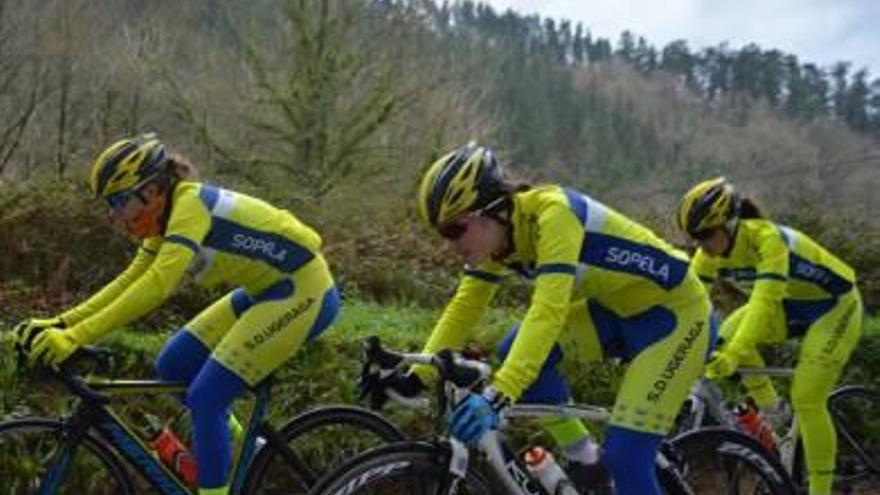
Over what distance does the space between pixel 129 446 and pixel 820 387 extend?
15.4 feet

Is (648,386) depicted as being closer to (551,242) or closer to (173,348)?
(551,242)

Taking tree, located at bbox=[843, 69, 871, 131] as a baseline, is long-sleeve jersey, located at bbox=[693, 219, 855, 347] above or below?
below

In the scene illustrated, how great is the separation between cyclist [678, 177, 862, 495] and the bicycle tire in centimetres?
40

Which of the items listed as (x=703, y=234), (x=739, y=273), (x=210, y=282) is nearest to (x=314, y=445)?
Result: (x=210, y=282)

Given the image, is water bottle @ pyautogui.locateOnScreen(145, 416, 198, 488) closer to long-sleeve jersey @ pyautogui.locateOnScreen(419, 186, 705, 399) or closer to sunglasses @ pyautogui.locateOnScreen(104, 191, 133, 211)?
sunglasses @ pyautogui.locateOnScreen(104, 191, 133, 211)

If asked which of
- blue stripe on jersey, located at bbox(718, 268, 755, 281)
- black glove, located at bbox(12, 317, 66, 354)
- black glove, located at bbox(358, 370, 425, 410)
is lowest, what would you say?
black glove, located at bbox(358, 370, 425, 410)

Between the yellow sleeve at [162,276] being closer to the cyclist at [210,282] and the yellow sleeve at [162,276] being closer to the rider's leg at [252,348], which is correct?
the cyclist at [210,282]

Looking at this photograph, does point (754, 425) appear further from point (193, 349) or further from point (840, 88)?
point (840, 88)

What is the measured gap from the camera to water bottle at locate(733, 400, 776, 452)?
7.56 meters

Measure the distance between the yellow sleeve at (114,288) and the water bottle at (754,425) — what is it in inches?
167

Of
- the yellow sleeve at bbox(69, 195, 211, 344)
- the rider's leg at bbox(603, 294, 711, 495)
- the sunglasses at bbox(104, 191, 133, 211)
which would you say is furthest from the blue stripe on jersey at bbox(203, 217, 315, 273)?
the rider's leg at bbox(603, 294, 711, 495)

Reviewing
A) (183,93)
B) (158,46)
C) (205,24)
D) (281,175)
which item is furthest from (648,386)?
(205,24)

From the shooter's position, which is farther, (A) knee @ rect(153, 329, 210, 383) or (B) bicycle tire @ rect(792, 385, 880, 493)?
(B) bicycle tire @ rect(792, 385, 880, 493)

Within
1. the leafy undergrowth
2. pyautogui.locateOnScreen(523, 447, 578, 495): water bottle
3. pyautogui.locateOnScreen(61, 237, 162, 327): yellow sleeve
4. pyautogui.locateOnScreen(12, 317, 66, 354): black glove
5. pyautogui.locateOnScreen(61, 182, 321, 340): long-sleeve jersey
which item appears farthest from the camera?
the leafy undergrowth
